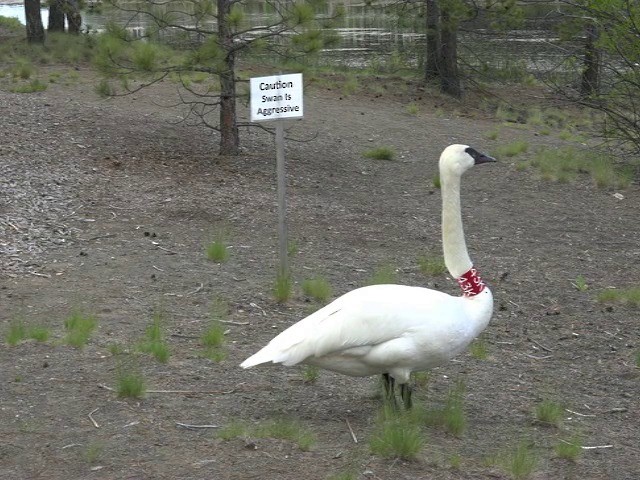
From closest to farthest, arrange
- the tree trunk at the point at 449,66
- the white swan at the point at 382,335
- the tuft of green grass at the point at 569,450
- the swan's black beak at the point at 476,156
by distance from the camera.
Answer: the tuft of green grass at the point at 569,450, the white swan at the point at 382,335, the swan's black beak at the point at 476,156, the tree trunk at the point at 449,66

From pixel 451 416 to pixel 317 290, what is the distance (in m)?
2.62

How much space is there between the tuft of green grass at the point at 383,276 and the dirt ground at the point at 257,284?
12 centimetres

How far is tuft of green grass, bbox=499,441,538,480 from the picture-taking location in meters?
5.07

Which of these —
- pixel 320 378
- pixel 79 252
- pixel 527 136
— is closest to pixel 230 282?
pixel 79 252

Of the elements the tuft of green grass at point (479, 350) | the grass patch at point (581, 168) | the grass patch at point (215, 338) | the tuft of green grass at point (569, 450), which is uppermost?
the grass patch at point (215, 338)

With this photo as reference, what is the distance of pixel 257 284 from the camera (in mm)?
8453

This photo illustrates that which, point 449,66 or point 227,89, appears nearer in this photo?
point 227,89

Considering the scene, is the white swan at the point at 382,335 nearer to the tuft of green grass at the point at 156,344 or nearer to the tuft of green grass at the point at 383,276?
the tuft of green grass at the point at 156,344

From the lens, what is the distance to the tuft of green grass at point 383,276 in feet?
27.6

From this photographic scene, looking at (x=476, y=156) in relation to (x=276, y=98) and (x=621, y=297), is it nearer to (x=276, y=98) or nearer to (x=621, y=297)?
(x=276, y=98)

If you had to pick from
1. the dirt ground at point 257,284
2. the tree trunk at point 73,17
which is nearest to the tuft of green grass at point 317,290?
the dirt ground at point 257,284

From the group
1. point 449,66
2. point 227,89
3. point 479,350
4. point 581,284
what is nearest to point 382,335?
point 479,350

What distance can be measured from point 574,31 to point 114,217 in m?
9.79

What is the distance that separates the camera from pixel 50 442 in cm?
527
